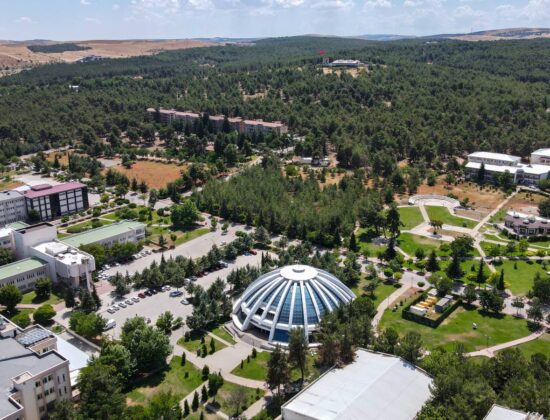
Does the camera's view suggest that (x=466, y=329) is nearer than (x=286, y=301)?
No

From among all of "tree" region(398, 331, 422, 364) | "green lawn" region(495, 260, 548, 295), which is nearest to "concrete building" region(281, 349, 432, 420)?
"tree" region(398, 331, 422, 364)

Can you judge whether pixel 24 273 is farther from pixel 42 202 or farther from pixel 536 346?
pixel 536 346

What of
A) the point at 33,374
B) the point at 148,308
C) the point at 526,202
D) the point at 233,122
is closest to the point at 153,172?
the point at 233,122

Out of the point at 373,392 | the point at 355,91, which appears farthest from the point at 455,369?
the point at 355,91

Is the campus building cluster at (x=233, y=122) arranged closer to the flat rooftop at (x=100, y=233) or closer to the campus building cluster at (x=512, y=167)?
the campus building cluster at (x=512, y=167)

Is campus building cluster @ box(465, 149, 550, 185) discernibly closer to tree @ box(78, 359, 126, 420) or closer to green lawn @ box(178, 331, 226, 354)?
green lawn @ box(178, 331, 226, 354)

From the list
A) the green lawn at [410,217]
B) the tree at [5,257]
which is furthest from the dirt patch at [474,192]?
the tree at [5,257]

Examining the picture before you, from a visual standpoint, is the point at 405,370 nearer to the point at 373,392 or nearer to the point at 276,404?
the point at 373,392
